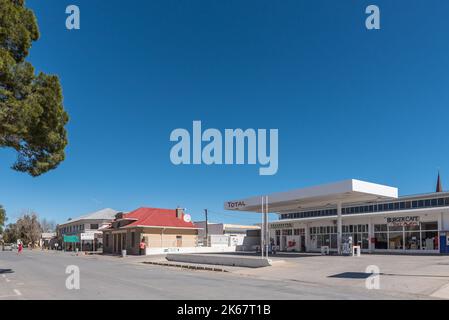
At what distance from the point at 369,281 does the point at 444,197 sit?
1022 inches

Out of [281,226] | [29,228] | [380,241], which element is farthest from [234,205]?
[29,228]

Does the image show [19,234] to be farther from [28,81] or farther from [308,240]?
[28,81]

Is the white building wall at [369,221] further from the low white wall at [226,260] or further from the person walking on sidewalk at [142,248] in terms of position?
the low white wall at [226,260]

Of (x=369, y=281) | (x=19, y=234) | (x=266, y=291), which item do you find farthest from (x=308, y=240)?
(x=19, y=234)

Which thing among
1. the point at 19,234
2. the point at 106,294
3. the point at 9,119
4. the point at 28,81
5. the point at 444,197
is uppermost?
the point at 28,81

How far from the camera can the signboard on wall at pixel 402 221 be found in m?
39.2

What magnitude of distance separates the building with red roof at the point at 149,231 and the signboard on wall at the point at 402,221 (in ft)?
84.1

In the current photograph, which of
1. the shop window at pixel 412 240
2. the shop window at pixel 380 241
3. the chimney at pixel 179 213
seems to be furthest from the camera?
the chimney at pixel 179 213

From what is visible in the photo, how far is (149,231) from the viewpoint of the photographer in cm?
5372

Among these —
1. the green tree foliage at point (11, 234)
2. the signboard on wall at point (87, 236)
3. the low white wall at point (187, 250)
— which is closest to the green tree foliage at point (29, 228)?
the green tree foliage at point (11, 234)

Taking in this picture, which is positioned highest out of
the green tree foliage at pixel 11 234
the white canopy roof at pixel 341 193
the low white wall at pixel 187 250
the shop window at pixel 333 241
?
the white canopy roof at pixel 341 193
